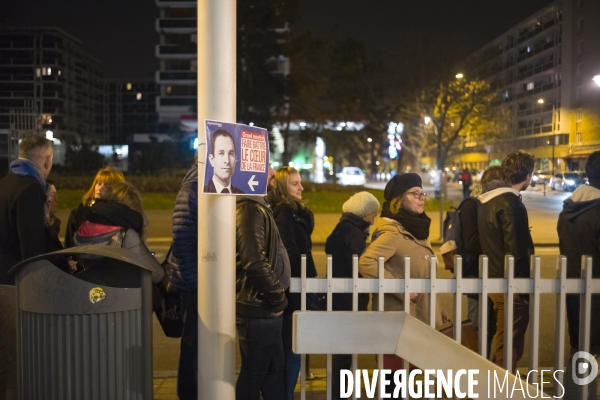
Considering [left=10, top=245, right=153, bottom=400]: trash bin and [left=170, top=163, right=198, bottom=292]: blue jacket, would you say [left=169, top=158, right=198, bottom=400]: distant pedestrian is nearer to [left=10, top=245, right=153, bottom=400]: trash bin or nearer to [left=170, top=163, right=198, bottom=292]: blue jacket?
[left=170, top=163, right=198, bottom=292]: blue jacket

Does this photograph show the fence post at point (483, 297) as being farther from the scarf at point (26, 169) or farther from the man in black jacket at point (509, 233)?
the scarf at point (26, 169)

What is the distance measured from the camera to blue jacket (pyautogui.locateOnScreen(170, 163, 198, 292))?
4000mm

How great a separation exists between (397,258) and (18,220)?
2.48m

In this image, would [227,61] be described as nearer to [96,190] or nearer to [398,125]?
[96,190]

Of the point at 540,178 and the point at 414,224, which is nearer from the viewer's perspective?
the point at 414,224

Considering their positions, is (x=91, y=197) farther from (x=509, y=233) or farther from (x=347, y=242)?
(x=509, y=233)

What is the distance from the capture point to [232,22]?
11.1 ft

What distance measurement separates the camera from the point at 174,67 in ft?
340

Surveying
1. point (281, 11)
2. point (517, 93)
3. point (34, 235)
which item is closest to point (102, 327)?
point (34, 235)

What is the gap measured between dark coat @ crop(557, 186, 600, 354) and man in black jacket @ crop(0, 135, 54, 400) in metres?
3.81

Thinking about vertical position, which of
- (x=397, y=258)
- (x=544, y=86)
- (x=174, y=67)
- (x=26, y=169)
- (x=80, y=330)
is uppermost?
(x=174, y=67)

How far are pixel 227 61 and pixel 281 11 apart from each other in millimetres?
32060

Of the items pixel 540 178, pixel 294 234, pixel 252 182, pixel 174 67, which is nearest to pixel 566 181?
pixel 540 178

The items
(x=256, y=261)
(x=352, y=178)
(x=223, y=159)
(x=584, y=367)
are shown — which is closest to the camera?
(x=223, y=159)
